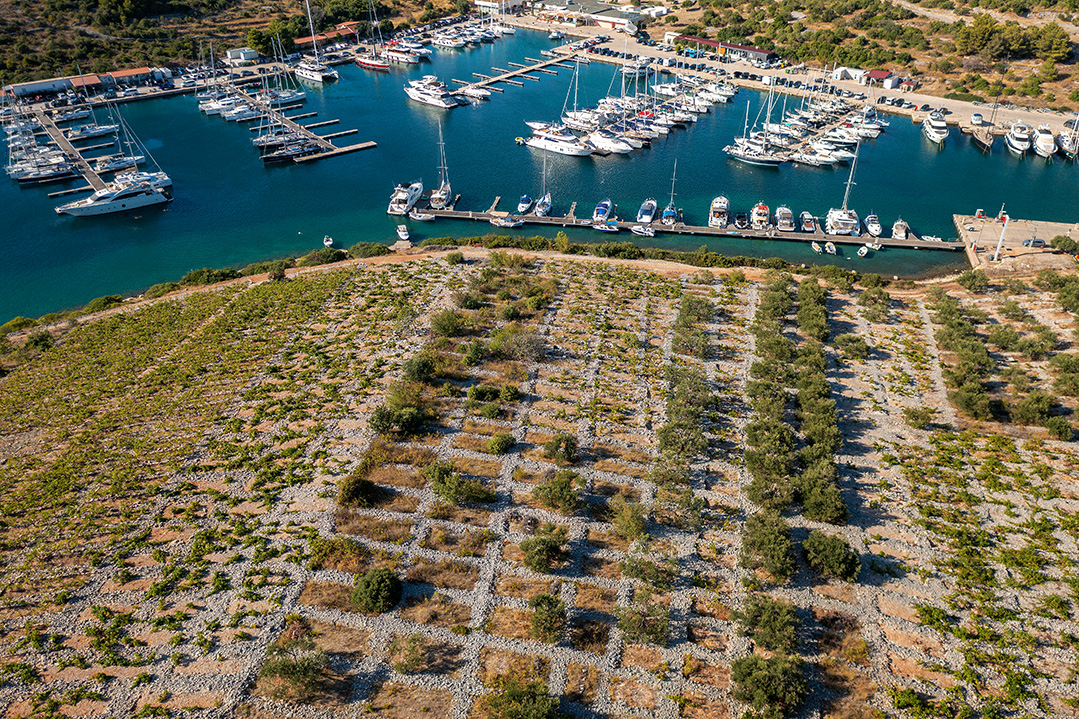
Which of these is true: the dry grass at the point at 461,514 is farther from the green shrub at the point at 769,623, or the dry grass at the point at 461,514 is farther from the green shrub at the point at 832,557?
the green shrub at the point at 832,557

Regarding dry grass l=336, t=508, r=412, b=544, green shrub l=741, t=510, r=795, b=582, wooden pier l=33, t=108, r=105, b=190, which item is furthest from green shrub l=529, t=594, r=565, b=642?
wooden pier l=33, t=108, r=105, b=190

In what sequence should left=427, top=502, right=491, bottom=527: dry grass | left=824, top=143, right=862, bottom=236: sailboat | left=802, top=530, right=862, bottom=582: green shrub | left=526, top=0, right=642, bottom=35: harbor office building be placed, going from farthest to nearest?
left=526, top=0, right=642, bottom=35: harbor office building → left=824, top=143, right=862, bottom=236: sailboat → left=427, top=502, right=491, bottom=527: dry grass → left=802, top=530, right=862, bottom=582: green shrub

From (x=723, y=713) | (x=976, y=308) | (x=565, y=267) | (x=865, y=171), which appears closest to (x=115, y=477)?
(x=723, y=713)

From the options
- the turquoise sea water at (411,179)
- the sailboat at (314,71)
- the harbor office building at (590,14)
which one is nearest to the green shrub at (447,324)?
the turquoise sea water at (411,179)

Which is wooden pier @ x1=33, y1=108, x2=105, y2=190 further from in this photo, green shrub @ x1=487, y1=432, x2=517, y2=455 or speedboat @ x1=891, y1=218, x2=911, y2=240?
speedboat @ x1=891, y1=218, x2=911, y2=240

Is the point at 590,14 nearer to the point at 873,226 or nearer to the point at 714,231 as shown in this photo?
the point at 714,231

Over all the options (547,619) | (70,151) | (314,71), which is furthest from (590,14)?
(547,619)

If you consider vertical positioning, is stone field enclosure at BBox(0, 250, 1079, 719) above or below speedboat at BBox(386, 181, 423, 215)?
below
